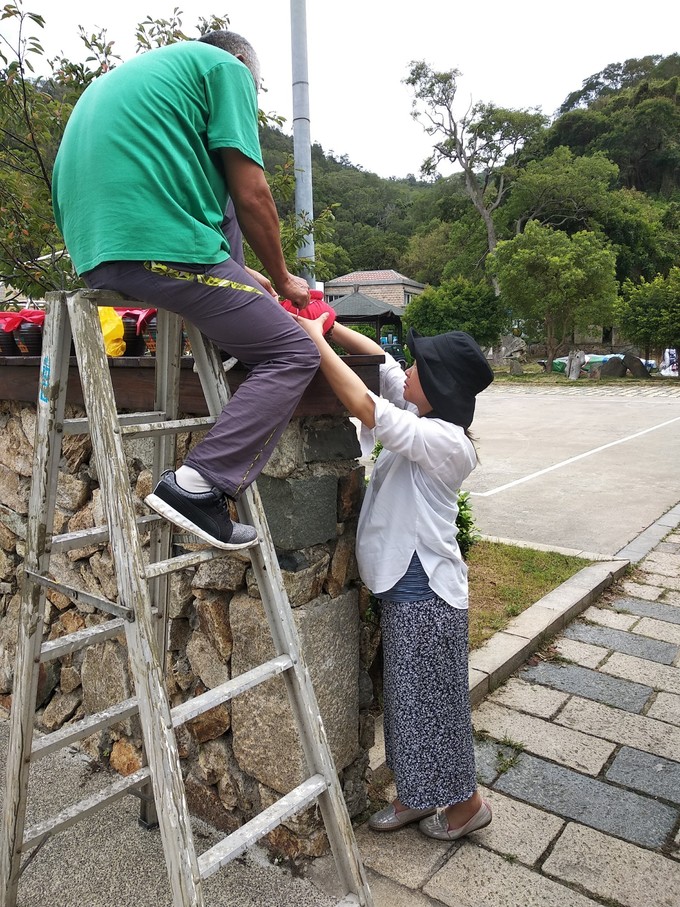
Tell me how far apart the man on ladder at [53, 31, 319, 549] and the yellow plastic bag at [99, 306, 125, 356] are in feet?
3.02

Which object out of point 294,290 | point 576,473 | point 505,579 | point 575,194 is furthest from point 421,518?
point 575,194

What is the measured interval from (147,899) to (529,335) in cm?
3207

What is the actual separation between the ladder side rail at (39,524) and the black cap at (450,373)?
1061 millimetres

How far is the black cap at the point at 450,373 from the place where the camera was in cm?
225

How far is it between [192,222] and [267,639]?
1.32 metres

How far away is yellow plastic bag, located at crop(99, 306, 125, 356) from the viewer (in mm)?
2805

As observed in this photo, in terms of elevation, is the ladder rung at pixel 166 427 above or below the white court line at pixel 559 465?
above

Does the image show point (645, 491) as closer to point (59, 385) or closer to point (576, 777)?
point (576, 777)

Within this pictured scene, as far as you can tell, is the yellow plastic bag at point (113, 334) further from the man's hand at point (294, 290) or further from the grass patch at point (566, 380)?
the grass patch at point (566, 380)

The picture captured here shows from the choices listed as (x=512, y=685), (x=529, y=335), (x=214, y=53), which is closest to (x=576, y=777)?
(x=512, y=685)

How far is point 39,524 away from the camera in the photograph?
195 cm

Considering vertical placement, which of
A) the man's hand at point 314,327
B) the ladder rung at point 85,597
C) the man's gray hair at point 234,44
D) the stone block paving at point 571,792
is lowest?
the stone block paving at point 571,792

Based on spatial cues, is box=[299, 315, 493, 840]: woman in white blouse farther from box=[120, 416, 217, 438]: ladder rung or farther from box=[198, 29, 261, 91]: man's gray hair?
box=[198, 29, 261, 91]: man's gray hair

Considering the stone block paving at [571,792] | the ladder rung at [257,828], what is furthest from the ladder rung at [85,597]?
the stone block paving at [571,792]
